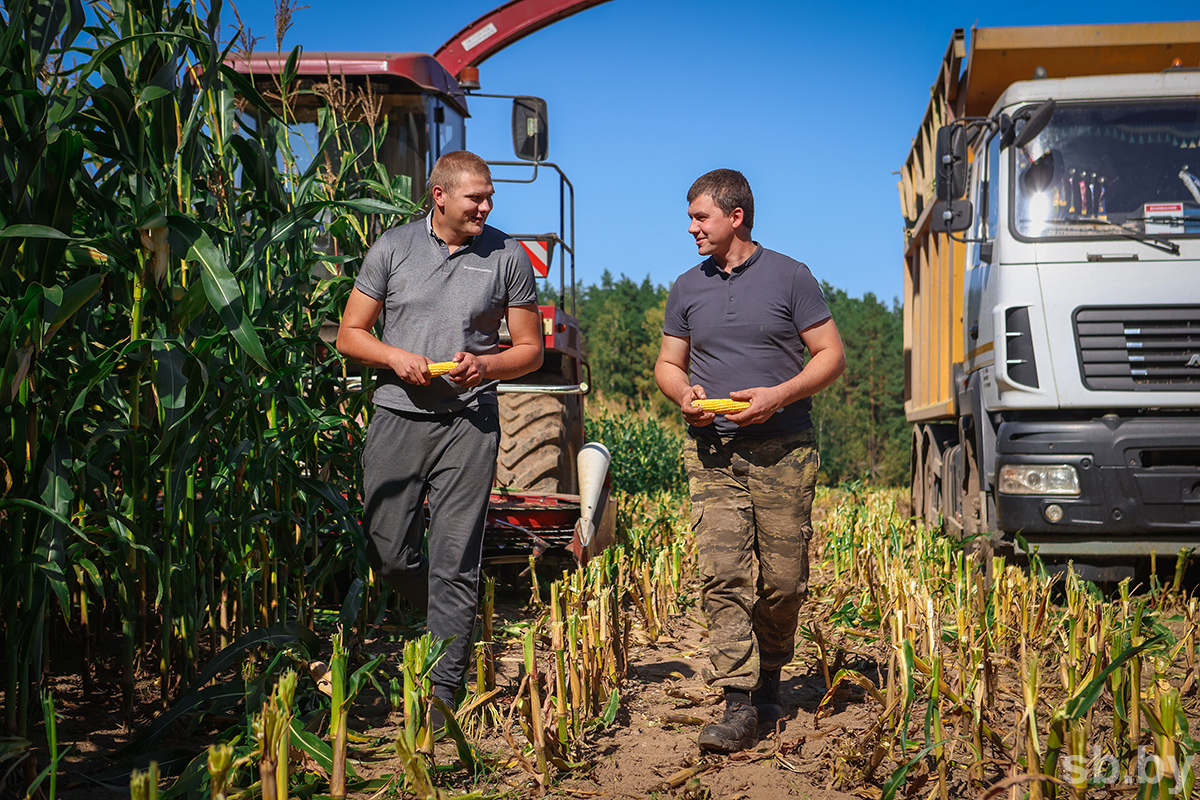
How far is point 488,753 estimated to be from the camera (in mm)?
3092

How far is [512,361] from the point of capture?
355 centimetres

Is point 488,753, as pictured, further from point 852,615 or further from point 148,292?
point 852,615

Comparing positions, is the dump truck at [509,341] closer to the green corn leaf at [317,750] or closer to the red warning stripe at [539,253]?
the red warning stripe at [539,253]

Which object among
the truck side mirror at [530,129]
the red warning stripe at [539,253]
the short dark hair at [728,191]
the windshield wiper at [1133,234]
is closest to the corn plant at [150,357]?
the short dark hair at [728,191]

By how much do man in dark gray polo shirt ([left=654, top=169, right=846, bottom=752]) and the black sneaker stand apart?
0.37 ft

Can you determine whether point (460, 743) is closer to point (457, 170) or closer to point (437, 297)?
point (437, 297)

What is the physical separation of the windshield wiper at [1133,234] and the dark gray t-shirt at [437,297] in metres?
3.52

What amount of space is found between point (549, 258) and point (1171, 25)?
4.32m

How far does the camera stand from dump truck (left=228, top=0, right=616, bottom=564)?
16.8 ft

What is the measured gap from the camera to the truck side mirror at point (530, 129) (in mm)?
6105

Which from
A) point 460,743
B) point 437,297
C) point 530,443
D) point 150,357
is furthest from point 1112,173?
point 150,357

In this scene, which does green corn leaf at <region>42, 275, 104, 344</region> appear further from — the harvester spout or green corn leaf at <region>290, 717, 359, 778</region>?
the harvester spout

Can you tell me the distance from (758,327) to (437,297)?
3.84ft

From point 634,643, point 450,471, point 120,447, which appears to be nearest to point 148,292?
point 120,447
